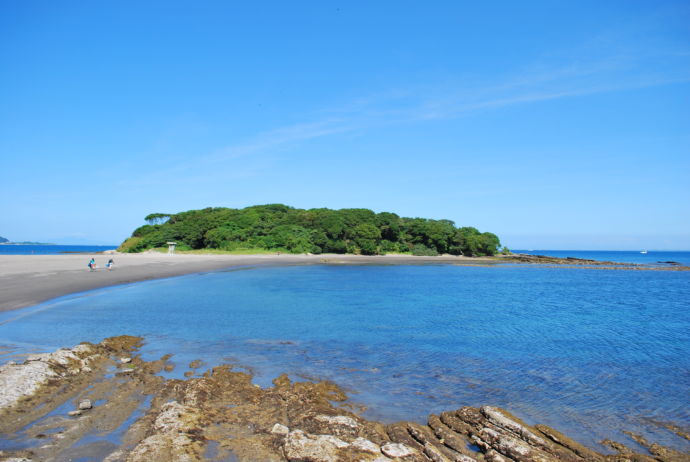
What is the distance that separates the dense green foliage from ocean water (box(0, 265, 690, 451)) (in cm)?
5226

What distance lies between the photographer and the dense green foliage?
77250 mm

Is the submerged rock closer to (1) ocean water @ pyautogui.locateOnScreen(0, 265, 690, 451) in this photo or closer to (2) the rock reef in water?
(2) the rock reef in water

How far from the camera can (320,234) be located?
7956 cm

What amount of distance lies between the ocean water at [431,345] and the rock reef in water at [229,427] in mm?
828

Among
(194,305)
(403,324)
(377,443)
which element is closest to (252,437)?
(377,443)

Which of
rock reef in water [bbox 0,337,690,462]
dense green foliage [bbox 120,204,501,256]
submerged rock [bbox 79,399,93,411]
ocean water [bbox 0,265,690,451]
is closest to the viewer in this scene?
rock reef in water [bbox 0,337,690,462]

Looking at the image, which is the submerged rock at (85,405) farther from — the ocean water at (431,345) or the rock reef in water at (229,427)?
the ocean water at (431,345)

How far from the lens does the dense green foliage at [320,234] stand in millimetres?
77250

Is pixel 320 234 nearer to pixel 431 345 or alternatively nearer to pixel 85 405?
pixel 431 345

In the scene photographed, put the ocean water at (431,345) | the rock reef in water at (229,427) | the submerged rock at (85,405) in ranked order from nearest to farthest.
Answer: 1. the rock reef in water at (229,427)
2. the submerged rock at (85,405)
3. the ocean water at (431,345)

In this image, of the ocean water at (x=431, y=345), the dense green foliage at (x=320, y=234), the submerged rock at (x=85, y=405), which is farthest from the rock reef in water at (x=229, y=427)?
the dense green foliage at (x=320, y=234)

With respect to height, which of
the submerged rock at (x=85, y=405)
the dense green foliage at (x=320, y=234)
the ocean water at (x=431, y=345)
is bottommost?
the ocean water at (x=431, y=345)

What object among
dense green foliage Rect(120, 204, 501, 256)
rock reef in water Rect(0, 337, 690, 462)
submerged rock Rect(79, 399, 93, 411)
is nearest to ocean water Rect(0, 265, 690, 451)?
rock reef in water Rect(0, 337, 690, 462)

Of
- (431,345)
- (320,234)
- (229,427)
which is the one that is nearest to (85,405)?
(229,427)
